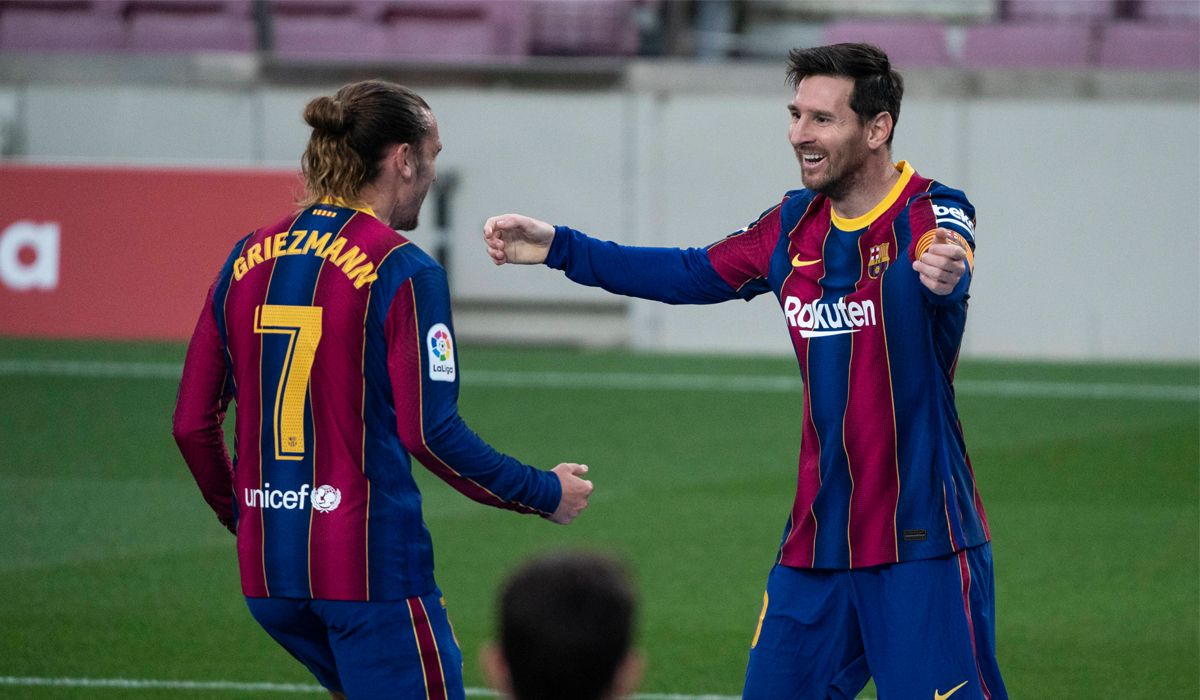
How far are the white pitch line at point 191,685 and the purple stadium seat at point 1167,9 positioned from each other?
12.6 m

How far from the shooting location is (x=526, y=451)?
9812 millimetres

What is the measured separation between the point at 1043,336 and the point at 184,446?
1187cm

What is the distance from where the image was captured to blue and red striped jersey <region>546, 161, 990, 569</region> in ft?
12.1

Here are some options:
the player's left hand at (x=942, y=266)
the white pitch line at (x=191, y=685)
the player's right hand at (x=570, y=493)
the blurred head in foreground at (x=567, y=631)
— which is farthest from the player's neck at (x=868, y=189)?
Result: the white pitch line at (x=191, y=685)

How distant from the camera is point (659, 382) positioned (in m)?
12.7

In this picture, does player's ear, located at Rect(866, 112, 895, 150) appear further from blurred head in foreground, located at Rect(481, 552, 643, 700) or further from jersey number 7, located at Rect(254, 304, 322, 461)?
blurred head in foreground, located at Rect(481, 552, 643, 700)

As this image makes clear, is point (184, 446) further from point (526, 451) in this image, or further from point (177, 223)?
point (177, 223)

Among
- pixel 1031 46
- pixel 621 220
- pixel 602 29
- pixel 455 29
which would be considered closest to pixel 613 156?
pixel 621 220

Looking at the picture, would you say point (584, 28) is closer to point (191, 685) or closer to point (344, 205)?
point (191, 685)

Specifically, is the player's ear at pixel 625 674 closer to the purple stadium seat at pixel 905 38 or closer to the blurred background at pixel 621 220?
the blurred background at pixel 621 220

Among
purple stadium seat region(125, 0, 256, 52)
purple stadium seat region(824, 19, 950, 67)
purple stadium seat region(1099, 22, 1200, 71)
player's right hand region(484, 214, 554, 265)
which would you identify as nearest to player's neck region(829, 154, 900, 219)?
player's right hand region(484, 214, 554, 265)

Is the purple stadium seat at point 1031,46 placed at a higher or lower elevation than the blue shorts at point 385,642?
higher

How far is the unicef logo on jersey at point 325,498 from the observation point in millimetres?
3355

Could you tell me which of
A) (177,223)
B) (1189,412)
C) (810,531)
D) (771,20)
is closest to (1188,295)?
(1189,412)
